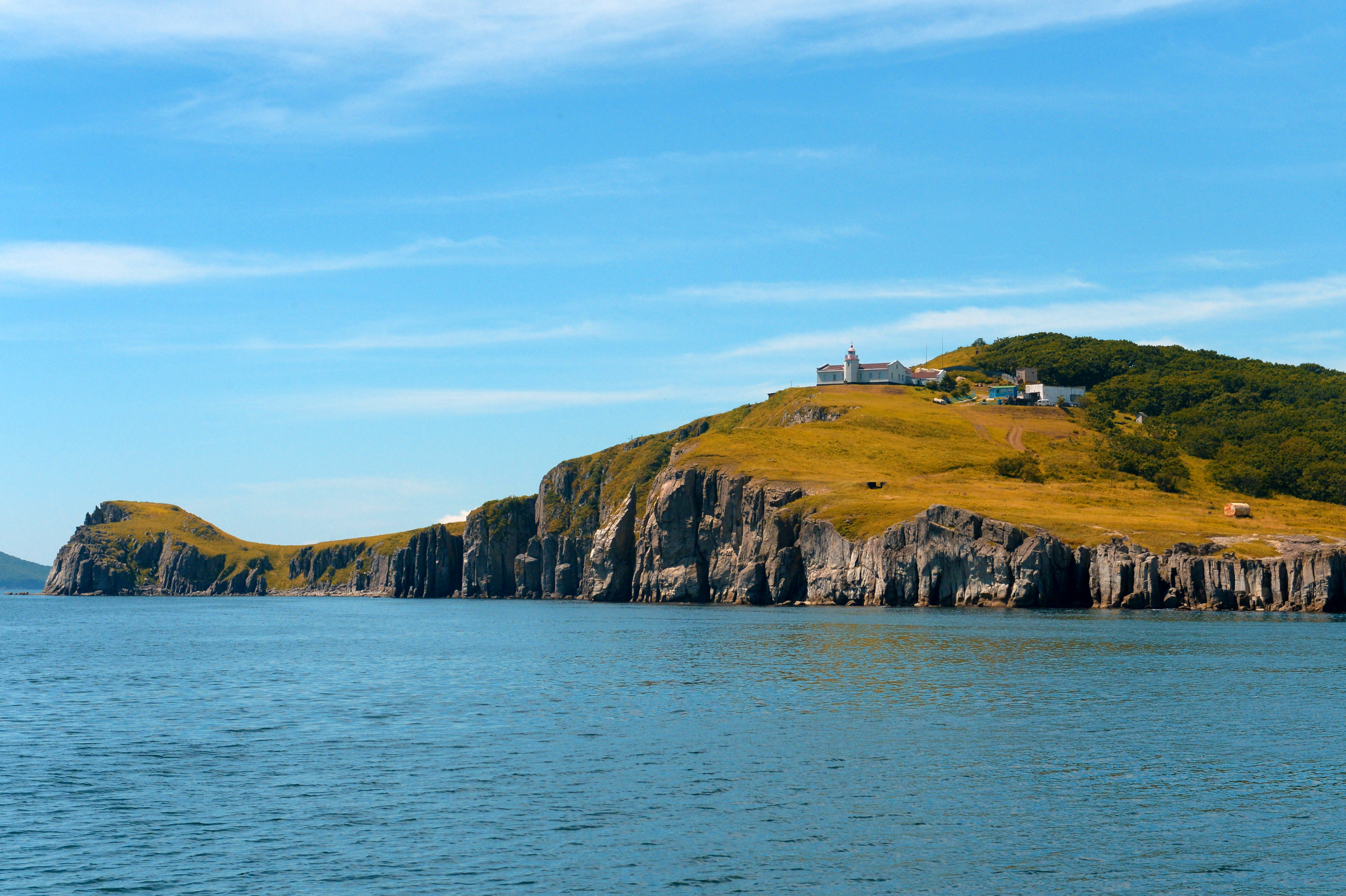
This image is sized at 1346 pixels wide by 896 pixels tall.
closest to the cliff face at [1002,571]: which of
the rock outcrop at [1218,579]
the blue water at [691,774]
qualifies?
the rock outcrop at [1218,579]

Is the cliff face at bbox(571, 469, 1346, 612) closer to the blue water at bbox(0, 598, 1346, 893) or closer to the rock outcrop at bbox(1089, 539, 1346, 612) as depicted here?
the rock outcrop at bbox(1089, 539, 1346, 612)

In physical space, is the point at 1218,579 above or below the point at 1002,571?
below

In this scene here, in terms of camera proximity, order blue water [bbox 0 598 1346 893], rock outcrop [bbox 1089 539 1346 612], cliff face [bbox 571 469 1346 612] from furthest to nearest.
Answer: cliff face [bbox 571 469 1346 612] → rock outcrop [bbox 1089 539 1346 612] → blue water [bbox 0 598 1346 893]

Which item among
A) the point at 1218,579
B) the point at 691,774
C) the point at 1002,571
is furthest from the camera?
the point at 1002,571

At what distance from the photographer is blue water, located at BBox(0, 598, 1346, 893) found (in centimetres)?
2916

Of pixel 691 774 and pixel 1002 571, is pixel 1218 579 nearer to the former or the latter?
pixel 1002 571

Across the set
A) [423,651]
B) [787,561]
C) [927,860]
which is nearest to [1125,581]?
[787,561]

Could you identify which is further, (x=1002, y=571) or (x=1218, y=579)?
(x=1002, y=571)

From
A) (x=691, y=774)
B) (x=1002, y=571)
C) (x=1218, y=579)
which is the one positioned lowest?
(x=691, y=774)

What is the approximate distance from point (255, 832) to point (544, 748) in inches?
576

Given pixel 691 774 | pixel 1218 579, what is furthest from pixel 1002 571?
pixel 691 774

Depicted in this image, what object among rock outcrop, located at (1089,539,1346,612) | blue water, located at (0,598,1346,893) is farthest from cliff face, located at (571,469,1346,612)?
blue water, located at (0,598,1346,893)

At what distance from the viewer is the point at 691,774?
40281 mm

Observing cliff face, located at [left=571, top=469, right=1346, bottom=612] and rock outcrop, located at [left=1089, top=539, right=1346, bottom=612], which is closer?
rock outcrop, located at [left=1089, top=539, right=1346, bottom=612]
